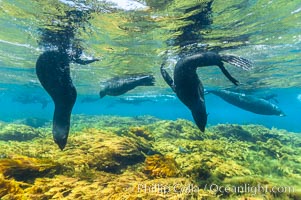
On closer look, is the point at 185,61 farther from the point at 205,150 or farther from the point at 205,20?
the point at 205,20

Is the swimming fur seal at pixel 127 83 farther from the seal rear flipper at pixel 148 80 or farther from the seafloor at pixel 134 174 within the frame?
the seafloor at pixel 134 174

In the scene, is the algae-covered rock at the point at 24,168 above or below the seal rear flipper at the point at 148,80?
below

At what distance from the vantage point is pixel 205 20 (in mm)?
9680

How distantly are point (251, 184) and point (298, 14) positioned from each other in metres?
8.05

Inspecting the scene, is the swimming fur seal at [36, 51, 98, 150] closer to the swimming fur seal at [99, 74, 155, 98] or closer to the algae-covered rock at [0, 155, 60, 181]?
the algae-covered rock at [0, 155, 60, 181]

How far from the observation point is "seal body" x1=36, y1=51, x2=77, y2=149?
637 centimetres

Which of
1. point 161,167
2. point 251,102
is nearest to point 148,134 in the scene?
point 161,167

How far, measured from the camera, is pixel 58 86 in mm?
6645

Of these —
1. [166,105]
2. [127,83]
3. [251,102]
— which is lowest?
[127,83]

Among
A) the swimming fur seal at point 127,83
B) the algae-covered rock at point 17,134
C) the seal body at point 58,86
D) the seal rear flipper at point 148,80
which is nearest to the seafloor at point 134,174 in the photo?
the seal body at point 58,86

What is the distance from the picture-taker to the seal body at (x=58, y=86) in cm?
637

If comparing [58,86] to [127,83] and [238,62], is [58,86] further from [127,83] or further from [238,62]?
[238,62]

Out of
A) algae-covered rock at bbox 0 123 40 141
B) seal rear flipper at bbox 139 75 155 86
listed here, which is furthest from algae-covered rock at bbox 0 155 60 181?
algae-covered rock at bbox 0 123 40 141

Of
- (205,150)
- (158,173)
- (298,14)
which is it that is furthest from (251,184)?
(298,14)
